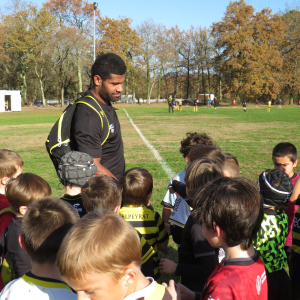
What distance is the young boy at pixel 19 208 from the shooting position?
2.31 m

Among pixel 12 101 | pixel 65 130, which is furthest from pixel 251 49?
pixel 65 130

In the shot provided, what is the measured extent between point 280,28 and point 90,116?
66972mm

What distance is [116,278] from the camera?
1.46 meters

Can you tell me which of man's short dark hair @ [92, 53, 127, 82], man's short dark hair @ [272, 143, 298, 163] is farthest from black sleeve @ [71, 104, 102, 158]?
man's short dark hair @ [272, 143, 298, 163]

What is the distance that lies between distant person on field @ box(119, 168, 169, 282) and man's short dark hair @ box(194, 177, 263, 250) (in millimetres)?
1161

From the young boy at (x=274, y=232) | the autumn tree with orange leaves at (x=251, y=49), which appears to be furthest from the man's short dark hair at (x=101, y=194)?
the autumn tree with orange leaves at (x=251, y=49)

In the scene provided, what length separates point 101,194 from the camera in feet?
8.39

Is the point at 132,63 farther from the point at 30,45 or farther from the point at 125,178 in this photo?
the point at 125,178

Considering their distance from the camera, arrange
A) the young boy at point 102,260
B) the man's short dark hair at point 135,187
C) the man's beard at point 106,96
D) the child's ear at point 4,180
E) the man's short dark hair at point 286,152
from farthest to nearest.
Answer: the man's short dark hair at point 286,152 < the child's ear at point 4,180 < the man's beard at point 106,96 < the man's short dark hair at point 135,187 < the young boy at point 102,260

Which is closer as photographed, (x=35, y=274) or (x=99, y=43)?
(x=35, y=274)

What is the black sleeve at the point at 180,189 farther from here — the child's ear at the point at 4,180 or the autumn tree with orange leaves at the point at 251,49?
the autumn tree with orange leaves at the point at 251,49

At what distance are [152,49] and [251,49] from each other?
19.6 metres

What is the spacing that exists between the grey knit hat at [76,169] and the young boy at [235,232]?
4.55 ft

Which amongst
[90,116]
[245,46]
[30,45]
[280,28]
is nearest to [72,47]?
[30,45]
